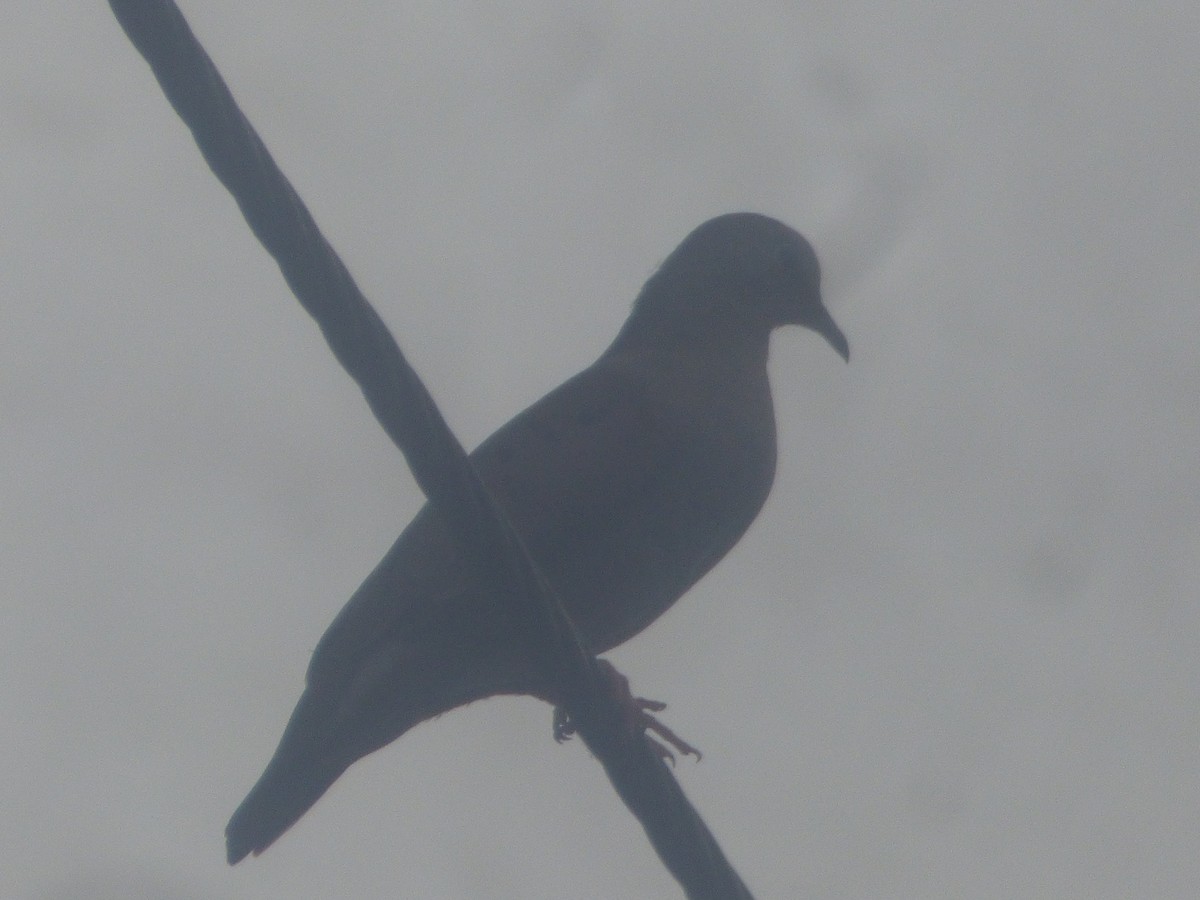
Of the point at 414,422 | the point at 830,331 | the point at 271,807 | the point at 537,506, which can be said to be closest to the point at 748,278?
the point at 830,331

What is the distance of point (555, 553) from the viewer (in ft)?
13.5

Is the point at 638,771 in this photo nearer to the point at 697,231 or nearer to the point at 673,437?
the point at 673,437

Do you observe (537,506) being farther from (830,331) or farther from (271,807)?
(830,331)

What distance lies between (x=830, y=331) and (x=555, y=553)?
179 centimetres

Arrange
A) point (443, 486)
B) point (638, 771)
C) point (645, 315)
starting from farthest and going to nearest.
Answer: point (645, 315), point (638, 771), point (443, 486)

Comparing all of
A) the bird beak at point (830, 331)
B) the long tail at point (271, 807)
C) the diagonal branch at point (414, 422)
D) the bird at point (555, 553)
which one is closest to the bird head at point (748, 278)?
the bird beak at point (830, 331)

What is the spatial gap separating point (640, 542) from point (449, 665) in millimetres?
603

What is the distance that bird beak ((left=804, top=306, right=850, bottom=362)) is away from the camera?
5.48 meters

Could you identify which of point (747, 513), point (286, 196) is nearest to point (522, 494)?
point (747, 513)

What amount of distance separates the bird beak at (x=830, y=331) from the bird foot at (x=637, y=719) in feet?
5.79

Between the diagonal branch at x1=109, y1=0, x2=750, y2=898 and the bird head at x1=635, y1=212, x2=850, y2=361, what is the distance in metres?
2.31

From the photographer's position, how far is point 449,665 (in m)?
4.06

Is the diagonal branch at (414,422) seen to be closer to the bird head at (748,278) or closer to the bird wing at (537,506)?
the bird wing at (537,506)

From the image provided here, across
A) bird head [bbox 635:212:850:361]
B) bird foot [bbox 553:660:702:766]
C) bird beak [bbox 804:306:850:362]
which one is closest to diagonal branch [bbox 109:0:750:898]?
bird foot [bbox 553:660:702:766]
